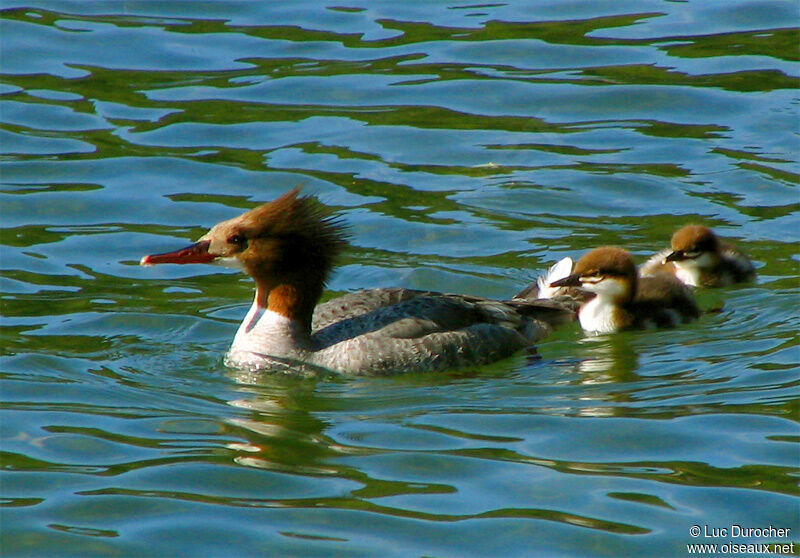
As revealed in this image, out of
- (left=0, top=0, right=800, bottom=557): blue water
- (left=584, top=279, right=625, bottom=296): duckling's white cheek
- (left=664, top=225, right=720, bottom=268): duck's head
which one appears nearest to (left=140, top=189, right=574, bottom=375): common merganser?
(left=0, top=0, right=800, bottom=557): blue water

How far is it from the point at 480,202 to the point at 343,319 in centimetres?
266

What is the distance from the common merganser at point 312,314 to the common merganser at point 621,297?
722mm

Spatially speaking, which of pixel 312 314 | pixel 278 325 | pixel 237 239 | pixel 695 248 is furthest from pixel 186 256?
pixel 695 248

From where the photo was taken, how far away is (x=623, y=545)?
6.24m

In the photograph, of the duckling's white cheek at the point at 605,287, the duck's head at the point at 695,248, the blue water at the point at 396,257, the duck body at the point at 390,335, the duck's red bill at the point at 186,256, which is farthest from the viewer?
the duck's head at the point at 695,248

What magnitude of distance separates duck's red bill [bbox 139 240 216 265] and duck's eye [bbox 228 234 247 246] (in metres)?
0.15

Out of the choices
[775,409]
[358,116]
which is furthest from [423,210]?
[775,409]

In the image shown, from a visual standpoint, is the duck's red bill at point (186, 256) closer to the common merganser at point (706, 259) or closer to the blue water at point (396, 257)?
the blue water at point (396, 257)

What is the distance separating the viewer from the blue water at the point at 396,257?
262 inches

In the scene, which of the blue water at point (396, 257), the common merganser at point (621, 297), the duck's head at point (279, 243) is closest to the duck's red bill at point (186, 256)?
the duck's head at point (279, 243)

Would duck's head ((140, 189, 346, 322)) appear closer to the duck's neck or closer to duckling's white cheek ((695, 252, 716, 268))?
the duck's neck

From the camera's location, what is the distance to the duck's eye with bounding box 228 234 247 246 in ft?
29.0

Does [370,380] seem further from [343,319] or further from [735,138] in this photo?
[735,138]

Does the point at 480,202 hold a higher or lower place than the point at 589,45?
lower
